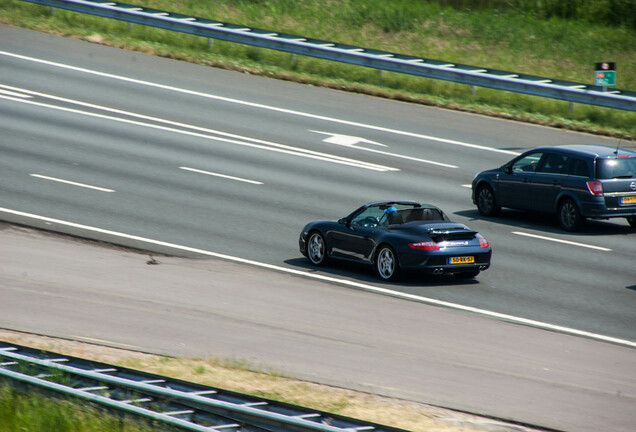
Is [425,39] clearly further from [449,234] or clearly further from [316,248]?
[449,234]

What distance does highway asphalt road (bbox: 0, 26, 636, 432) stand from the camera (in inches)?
663

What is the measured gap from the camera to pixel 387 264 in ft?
54.1

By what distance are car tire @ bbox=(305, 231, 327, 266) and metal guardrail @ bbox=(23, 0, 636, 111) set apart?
41.7ft

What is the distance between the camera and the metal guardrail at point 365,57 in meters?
27.7

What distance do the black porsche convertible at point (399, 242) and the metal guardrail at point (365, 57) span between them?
11653mm

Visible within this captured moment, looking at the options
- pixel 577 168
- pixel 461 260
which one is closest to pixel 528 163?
pixel 577 168

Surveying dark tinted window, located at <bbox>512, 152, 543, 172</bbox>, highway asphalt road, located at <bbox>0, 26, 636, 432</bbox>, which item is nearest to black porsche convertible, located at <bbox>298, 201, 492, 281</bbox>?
highway asphalt road, located at <bbox>0, 26, 636, 432</bbox>

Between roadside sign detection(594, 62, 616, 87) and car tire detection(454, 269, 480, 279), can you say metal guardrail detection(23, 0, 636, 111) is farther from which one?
car tire detection(454, 269, 480, 279)

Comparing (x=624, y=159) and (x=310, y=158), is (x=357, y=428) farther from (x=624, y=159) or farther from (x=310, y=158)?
(x=310, y=158)

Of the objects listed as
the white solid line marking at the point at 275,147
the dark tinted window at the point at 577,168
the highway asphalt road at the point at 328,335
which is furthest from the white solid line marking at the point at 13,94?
the dark tinted window at the point at 577,168

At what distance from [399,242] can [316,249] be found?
6.10 ft

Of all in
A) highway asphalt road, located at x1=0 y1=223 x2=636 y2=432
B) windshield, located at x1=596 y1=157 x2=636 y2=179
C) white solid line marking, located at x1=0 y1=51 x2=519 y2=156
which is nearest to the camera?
highway asphalt road, located at x1=0 y1=223 x2=636 y2=432

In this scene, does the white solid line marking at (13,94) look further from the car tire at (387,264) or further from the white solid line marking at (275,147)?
the car tire at (387,264)

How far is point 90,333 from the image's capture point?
1187cm
